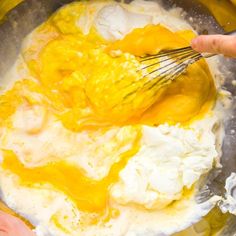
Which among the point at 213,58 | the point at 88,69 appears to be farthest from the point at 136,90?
the point at 213,58

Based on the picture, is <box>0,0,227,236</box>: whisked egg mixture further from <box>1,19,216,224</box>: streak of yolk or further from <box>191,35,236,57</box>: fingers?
<box>191,35,236,57</box>: fingers

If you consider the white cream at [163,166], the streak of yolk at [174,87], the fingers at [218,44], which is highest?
the fingers at [218,44]

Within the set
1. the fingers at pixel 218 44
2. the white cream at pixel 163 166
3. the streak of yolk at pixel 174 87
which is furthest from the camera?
the streak of yolk at pixel 174 87

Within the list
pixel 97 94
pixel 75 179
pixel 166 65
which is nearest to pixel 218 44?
pixel 166 65

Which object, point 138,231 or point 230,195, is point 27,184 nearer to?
point 138,231

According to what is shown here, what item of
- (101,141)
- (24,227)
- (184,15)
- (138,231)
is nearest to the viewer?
(24,227)

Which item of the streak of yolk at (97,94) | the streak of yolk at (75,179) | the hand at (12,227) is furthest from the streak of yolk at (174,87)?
the hand at (12,227)

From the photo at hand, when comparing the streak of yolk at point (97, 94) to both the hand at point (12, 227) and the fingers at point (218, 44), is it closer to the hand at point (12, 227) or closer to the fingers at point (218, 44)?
Answer: the hand at point (12, 227)
